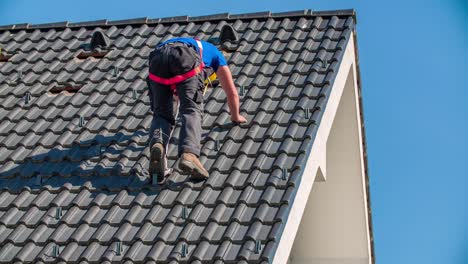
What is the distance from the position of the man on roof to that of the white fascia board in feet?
2.59

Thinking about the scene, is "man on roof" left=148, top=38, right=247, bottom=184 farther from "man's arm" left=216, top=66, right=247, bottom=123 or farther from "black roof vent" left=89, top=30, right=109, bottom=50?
"black roof vent" left=89, top=30, right=109, bottom=50

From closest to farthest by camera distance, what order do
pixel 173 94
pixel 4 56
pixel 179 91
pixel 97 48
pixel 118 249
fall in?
1. pixel 118 249
2. pixel 179 91
3. pixel 173 94
4. pixel 97 48
5. pixel 4 56

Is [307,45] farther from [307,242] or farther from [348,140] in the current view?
[307,242]

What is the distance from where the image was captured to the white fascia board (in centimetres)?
862

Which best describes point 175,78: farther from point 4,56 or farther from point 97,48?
point 4,56

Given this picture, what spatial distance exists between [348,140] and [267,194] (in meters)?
3.22

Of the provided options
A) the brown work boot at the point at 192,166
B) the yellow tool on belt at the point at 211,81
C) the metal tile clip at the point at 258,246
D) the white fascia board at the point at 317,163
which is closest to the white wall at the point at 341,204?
the white fascia board at the point at 317,163

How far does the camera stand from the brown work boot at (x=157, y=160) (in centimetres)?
929

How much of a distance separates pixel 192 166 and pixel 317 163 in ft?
3.90

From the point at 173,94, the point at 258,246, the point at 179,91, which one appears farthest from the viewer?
the point at 173,94

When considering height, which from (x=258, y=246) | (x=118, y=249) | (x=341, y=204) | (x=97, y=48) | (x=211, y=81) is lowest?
(x=118, y=249)

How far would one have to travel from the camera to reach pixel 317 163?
32.3 feet

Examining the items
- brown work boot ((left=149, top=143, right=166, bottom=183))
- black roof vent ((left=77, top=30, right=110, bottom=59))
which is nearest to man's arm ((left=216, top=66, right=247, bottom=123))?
brown work boot ((left=149, top=143, right=166, bottom=183))

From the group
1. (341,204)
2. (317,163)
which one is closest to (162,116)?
(317,163)
